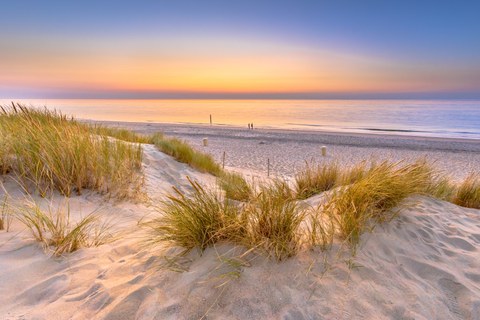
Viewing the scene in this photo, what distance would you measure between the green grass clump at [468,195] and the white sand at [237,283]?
2.30 m

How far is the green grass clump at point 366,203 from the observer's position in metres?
2.66

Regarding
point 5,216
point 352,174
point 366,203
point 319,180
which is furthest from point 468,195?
point 5,216

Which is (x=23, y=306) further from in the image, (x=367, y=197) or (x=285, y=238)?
(x=367, y=197)

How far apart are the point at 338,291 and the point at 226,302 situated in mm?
791

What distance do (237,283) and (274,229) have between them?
0.54 m

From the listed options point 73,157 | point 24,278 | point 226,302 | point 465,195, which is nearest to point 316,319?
point 226,302

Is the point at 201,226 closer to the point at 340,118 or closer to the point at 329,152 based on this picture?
the point at 329,152

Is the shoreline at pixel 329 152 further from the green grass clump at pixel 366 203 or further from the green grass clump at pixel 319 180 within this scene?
the green grass clump at pixel 366 203

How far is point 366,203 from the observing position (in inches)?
114

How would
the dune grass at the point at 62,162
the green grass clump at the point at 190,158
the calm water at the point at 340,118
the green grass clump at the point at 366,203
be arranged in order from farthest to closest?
1. the calm water at the point at 340,118
2. the green grass clump at the point at 190,158
3. the dune grass at the point at 62,162
4. the green grass clump at the point at 366,203

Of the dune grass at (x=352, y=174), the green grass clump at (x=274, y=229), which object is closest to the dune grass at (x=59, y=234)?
the green grass clump at (x=274, y=229)

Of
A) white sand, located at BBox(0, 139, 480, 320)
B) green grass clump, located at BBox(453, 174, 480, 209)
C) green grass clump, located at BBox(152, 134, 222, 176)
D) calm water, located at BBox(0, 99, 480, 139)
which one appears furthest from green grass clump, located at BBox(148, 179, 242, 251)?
calm water, located at BBox(0, 99, 480, 139)

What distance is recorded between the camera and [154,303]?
1970mm

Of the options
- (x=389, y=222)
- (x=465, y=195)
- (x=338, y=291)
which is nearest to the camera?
(x=338, y=291)
